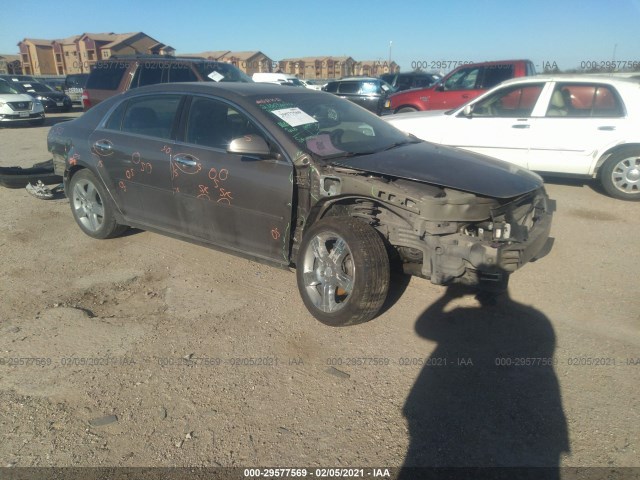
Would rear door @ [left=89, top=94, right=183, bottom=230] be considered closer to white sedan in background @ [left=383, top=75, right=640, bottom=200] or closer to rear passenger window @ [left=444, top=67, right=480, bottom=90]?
Answer: white sedan in background @ [left=383, top=75, right=640, bottom=200]

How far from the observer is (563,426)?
262cm

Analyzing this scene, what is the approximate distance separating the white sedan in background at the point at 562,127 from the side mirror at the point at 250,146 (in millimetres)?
4766

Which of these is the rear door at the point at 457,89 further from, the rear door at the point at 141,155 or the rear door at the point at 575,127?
the rear door at the point at 141,155

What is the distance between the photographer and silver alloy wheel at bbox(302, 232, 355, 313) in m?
3.54

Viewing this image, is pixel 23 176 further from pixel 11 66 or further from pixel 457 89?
pixel 11 66

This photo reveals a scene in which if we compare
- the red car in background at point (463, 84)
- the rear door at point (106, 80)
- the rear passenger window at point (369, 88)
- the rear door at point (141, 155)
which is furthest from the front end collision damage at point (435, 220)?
the rear passenger window at point (369, 88)

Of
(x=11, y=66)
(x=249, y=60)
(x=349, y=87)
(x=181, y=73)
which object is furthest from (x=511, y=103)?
(x=11, y=66)

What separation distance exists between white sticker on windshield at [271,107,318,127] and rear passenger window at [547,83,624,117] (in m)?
4.62

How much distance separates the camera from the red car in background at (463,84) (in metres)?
11.2

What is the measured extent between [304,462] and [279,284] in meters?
2.07

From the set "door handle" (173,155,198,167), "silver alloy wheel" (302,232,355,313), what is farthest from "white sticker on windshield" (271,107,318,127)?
"silver alloy wheel" (302,232,355,313)

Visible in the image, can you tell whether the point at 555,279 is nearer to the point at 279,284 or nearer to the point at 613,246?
the point at 613,246

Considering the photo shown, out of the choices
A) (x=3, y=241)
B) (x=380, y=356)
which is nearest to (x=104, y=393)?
(x=380, y=356)

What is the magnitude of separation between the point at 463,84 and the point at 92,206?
9295mm
